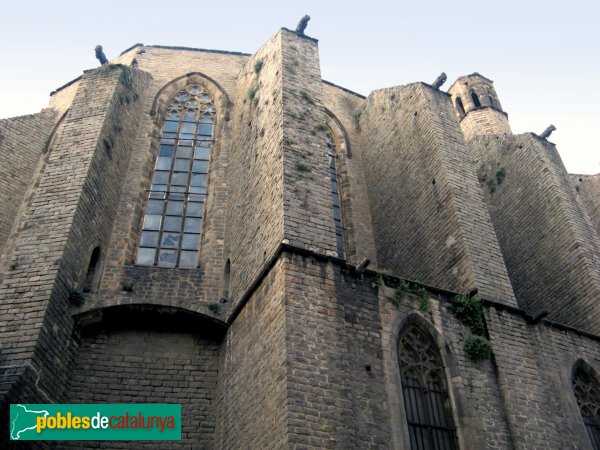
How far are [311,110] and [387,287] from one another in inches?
129

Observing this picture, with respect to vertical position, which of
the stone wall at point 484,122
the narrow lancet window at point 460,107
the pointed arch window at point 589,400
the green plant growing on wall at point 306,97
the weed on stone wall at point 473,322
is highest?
the narrow lancet window at point 460,107

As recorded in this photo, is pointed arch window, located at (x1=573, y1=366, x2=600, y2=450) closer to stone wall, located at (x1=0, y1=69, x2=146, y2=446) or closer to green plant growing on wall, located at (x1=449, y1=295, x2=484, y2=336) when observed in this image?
green plant growing on wall, located at (x1=449, y1=295, x2=484, y2=336)

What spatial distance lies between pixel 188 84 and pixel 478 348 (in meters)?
8.44

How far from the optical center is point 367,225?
38.2ft

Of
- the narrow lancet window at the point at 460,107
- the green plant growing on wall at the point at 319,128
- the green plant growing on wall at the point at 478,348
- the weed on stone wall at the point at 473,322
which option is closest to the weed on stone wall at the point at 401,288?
the weed on stone wall at the point at 473,322

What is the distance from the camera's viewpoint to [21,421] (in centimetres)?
661

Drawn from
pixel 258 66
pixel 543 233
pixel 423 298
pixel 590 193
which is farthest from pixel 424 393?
pixel 590 193

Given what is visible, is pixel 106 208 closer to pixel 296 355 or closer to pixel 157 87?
pixel 157 87

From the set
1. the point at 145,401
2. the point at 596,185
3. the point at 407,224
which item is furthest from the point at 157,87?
the point at 596,185

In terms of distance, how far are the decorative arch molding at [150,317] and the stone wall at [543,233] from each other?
5.80 m

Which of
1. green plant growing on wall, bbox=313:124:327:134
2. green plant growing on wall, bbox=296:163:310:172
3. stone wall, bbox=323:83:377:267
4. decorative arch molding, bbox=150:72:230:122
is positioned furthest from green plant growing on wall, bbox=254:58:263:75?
green plant growing on wall, bbox=296:163:310:172

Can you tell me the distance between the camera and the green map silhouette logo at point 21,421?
6.50 meters

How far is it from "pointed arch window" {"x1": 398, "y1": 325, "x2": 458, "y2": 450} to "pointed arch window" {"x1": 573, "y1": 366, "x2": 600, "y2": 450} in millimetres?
2296

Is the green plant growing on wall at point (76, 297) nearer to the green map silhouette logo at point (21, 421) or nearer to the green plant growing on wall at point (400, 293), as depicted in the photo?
the green map silhouette logo at point (21, 421)
